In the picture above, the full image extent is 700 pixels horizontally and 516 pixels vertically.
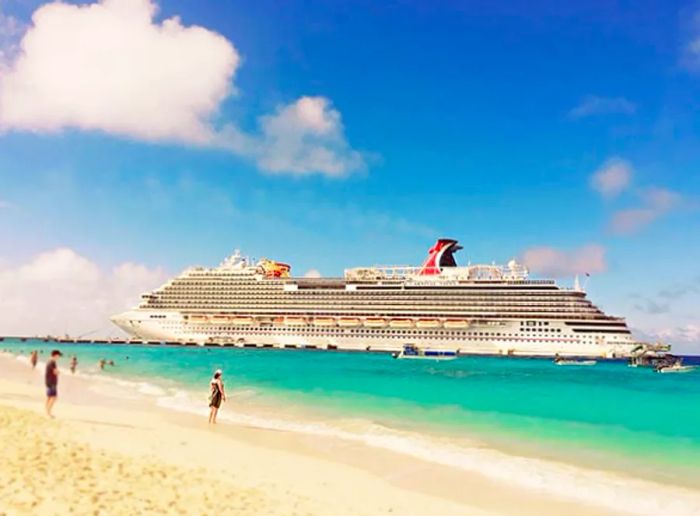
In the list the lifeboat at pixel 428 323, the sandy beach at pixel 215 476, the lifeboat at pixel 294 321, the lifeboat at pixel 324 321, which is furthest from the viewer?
the lifeboat at pixel 294 321

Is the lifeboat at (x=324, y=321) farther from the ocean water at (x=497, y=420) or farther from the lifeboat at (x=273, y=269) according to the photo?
the ocean water at (x=497, y=420)

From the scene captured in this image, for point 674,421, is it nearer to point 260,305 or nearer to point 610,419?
point 610,419

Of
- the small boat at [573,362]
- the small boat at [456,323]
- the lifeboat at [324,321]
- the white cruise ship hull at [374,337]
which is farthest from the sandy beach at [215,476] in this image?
the lifeboat at [324,321]

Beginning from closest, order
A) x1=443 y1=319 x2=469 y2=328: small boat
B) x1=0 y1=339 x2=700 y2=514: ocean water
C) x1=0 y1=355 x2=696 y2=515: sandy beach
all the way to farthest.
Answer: x1=0 y1=355 x2=696 y2=515: sandy beach < x1=0 y1=339 x2=700 y2=514: ocean water < x1=443 y1=319 x2=469 y2=328: small boat

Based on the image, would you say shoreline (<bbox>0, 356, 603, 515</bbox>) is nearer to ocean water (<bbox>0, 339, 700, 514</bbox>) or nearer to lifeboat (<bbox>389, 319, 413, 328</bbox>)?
ocean water (<bbox>0, 339, 700, 514</bbox>)

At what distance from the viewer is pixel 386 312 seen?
85062 mm

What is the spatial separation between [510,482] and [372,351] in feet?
249

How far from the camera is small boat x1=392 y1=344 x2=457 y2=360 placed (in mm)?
74875

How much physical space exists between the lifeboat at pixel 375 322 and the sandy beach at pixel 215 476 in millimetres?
70232

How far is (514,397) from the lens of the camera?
28.2m

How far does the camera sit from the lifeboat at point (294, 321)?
8827 cm

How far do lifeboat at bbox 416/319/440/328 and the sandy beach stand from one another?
68710 mm

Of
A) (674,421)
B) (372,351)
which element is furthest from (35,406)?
(372,351)

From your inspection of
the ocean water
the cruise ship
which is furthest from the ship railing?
the ocean water
